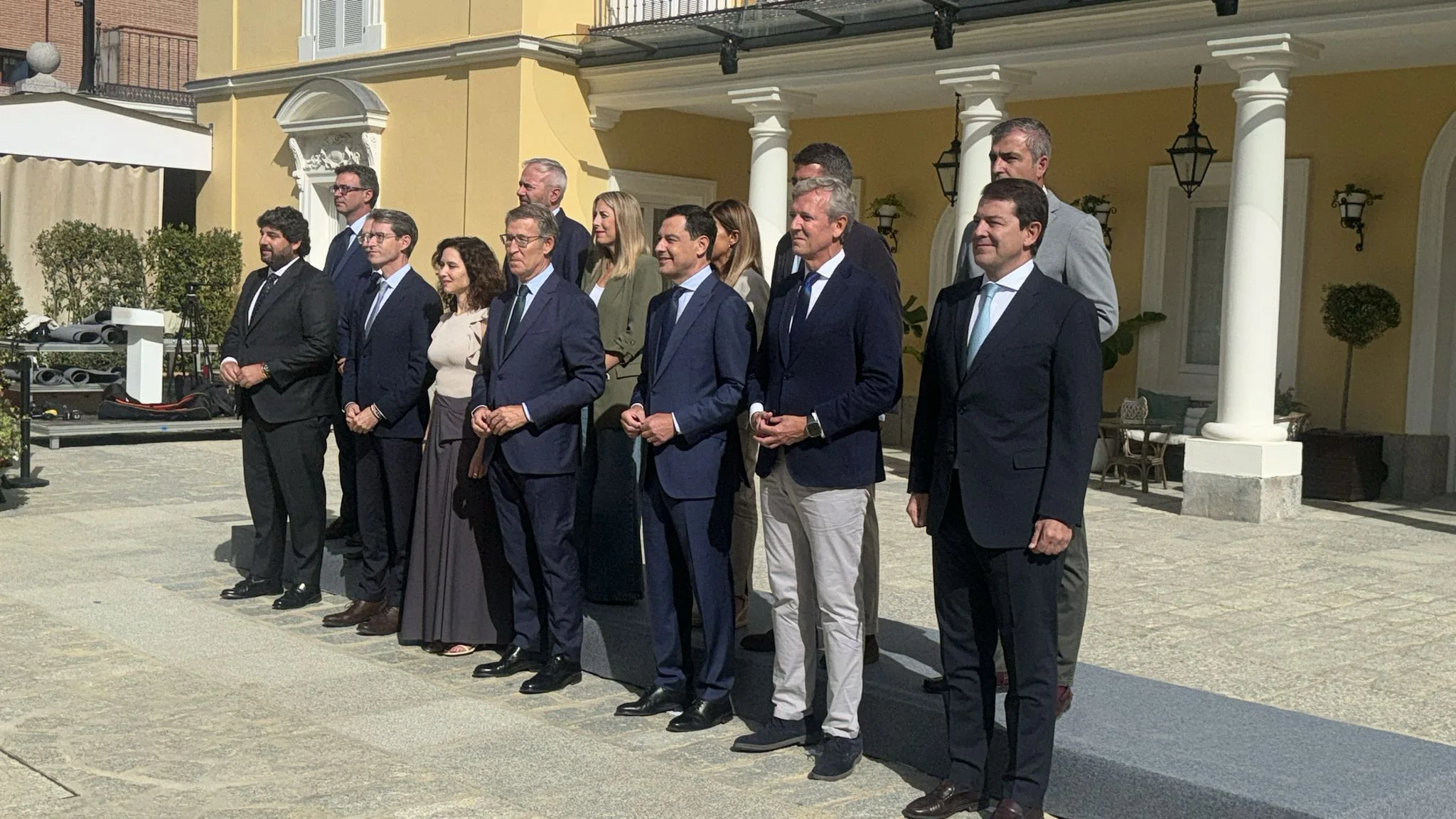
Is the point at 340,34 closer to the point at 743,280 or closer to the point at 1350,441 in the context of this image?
the point at 1350,441

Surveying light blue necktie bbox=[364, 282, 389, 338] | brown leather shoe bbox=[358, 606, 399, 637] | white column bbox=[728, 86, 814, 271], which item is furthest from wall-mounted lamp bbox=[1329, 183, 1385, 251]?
brown leather shoe bbox=[358, 606, 399, 637]

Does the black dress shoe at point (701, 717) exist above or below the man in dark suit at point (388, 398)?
below

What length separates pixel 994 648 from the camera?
15.0 feet

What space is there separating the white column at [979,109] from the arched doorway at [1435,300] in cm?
338

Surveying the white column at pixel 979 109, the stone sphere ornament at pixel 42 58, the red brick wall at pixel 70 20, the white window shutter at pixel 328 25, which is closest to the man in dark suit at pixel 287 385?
the white column at pixel 979 109

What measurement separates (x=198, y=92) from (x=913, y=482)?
17.8 m

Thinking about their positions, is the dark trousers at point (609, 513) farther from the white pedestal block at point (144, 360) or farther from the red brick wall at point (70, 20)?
the red brick wall at point (70, 20)

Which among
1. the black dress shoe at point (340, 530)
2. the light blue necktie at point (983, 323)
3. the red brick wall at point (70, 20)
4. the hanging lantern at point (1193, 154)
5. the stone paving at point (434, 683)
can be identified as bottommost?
the stone paving at point (434, 683)

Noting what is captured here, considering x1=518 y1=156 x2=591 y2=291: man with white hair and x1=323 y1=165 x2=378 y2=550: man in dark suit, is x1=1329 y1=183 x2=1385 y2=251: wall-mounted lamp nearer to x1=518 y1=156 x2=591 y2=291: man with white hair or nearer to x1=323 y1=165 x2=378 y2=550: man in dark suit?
x1=518 y1=156 x2=591 y2=291: man with white hair

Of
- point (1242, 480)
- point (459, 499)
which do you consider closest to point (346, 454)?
point (459, 499)

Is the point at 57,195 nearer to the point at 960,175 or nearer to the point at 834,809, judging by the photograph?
the point at 960,175

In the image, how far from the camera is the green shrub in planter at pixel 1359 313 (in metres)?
12.4

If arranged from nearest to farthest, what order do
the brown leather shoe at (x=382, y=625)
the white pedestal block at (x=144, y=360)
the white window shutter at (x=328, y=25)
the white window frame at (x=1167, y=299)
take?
the brown leather shoe at (x=382, y=625) < the white window frame at (x=1167, y=299) < the white pedestal block at (x=144, y=360) < the white window shutter at (x=328, y=25)

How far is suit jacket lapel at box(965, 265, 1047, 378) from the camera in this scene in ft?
14.1
